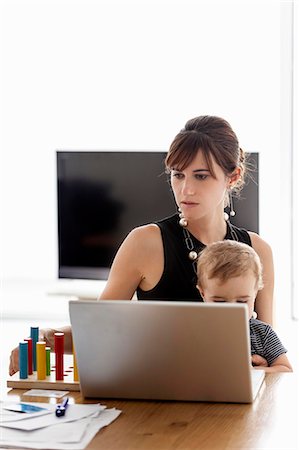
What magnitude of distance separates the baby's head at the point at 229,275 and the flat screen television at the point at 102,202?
6.75ft

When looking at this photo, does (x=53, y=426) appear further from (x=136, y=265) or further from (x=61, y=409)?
(x=136, y=265)

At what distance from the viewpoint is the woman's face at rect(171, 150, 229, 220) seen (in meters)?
2.80

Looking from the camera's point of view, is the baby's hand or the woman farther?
the woman

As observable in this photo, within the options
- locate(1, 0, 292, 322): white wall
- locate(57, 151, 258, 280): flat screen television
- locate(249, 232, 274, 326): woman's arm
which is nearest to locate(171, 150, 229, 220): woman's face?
locate(249, 232, 274, 326): woman's arm

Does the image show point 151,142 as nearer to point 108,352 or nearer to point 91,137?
point 91,137

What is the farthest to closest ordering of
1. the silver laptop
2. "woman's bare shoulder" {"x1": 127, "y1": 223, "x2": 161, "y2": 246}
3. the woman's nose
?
1. "woman's bare shoulder" {"x1": 127, "y1": 223, "x2": 161, "y2": 246}
2. the woman's nose
3. the silver laptop

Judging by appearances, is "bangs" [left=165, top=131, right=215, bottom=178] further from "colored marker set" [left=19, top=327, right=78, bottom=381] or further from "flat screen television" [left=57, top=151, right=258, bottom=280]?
"flat screen television" [left=57, top=151, right=258, bottom=280]

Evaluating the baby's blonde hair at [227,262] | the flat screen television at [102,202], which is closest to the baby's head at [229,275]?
the baby's blonde hair at [227,262]

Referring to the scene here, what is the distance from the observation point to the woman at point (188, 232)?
2832 mm

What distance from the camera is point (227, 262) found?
2334 millimetres

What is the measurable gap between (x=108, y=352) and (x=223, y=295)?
357mm

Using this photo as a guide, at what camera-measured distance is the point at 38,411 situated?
2.09 meters

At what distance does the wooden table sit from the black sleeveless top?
2.39 ft

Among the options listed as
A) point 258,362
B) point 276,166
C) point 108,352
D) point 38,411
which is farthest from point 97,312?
point 276,166
